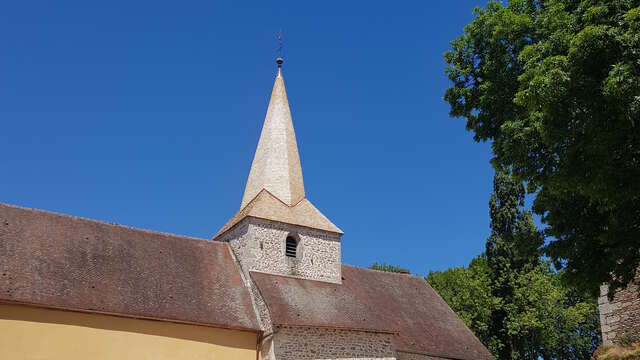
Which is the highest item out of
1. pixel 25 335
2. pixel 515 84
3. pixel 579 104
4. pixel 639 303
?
pixel 515 84

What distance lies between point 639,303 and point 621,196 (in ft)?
24.3

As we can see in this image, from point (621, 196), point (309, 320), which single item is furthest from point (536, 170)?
point (309, 320)

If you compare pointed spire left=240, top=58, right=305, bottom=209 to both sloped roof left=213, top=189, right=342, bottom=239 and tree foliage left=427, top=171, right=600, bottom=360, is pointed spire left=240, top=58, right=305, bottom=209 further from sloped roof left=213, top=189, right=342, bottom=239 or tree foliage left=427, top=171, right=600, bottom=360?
tree foliage left=427, top=171, right=600, bottom=360

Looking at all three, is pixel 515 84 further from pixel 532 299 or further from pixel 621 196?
pixel 532 299

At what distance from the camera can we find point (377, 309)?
2348cm

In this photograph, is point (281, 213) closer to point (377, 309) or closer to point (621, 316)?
point (377, 309)

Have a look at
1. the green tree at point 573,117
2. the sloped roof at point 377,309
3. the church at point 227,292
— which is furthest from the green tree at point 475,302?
the green tree at point 573,117

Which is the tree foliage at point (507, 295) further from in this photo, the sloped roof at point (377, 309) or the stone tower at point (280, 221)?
the stone tower at point (280, 221)

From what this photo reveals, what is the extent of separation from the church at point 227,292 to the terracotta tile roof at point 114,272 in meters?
0.04

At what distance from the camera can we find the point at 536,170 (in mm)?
12375

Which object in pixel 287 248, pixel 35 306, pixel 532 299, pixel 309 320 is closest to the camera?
pixel 35 306

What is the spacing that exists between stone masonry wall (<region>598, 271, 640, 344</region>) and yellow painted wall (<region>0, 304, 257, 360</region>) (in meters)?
10.7

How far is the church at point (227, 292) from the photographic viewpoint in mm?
16969

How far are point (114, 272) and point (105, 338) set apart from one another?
2473 mm
